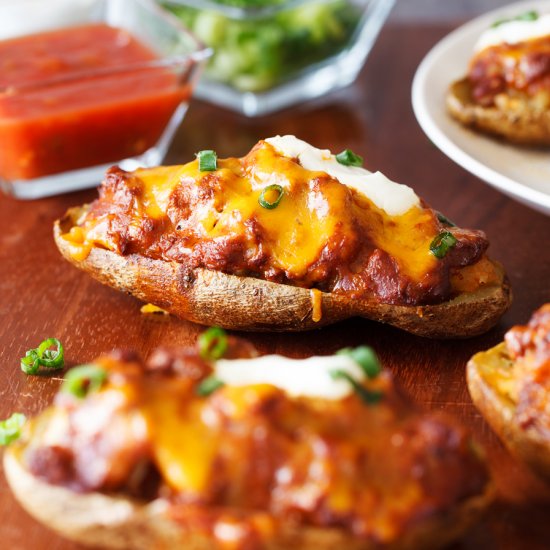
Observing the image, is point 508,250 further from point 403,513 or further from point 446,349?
point 403,513

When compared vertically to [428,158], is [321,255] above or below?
above

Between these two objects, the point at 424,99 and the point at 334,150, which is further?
→ the point at 334,150

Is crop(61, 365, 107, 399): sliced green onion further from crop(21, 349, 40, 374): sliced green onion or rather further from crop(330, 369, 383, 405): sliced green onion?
crop(21, 349, 40, 374): sliced green onion

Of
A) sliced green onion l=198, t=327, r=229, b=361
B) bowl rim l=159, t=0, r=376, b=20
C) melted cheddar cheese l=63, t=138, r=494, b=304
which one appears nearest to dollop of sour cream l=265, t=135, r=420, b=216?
melted cheddar cheese l=63, t=138, r=494, b=304

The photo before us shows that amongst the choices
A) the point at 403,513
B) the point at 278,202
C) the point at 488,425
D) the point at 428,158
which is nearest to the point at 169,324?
the point at 278,202

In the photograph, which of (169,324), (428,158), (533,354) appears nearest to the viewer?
(533,354)
